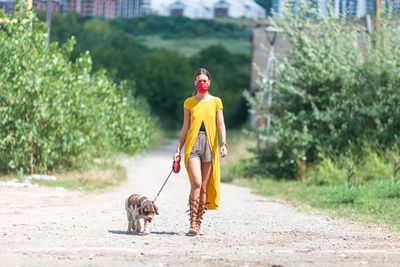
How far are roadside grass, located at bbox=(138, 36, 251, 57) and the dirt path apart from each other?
60726 mm

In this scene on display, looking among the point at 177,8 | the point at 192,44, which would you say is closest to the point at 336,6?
the point at 177,8

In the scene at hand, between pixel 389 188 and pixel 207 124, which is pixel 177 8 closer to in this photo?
pixel 389 188

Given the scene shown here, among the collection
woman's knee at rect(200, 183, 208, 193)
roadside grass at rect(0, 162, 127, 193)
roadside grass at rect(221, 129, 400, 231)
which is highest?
woman's knee at rect(200, 183, 208, 193)

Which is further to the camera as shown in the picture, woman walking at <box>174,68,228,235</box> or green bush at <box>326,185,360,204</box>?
green bush at <box>326,185,360,204</box>

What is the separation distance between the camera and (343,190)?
47.0ft

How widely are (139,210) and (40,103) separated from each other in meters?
8.52

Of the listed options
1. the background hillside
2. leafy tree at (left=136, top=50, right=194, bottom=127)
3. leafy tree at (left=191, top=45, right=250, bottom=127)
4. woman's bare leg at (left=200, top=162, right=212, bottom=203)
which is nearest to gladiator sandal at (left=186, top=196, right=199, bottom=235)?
woman's bare leg at (left=200, top=162, right=212, bottom=203)

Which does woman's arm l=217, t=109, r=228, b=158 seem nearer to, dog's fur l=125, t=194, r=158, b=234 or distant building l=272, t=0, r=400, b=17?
dog's fur l=125, t=194, r=158, b=234

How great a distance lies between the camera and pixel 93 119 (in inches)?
705

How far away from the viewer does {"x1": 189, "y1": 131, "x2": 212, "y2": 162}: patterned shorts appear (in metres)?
8.45

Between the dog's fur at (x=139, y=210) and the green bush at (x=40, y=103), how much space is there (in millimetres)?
8017

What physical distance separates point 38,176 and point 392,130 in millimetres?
8894

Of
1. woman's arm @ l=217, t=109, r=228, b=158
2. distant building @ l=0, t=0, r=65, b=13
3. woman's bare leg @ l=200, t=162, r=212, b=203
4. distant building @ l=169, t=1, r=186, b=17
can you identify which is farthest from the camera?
distant building @ l=169, t=1, r=186, b=17

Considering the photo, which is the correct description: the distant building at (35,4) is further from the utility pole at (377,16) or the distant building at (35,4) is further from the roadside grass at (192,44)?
the roadside grass at (192,44)
